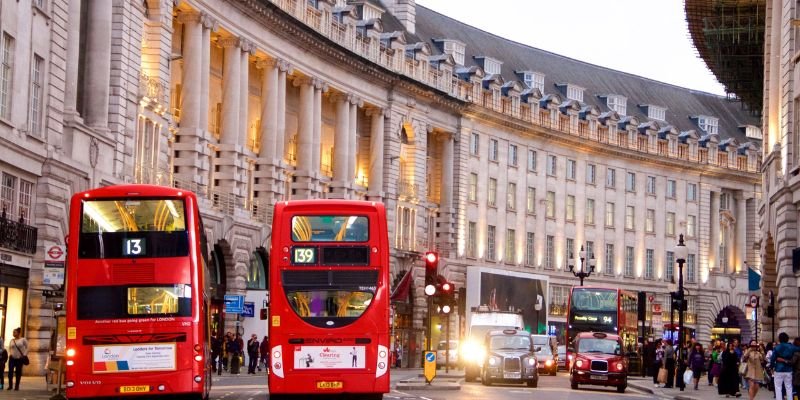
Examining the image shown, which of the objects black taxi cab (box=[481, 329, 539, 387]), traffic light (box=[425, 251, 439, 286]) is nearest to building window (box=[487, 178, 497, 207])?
black taxi cab (box=[481, 329, 539, 387])

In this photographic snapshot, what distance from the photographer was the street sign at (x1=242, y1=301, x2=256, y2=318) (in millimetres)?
68175

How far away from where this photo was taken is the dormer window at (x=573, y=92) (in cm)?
11569

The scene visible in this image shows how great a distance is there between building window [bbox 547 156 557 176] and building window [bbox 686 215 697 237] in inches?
616

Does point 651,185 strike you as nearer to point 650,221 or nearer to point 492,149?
point 650,221

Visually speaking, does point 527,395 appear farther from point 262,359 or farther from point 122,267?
point 262,359

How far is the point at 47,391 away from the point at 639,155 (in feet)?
264

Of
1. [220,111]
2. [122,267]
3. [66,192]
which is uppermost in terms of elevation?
[220,111]

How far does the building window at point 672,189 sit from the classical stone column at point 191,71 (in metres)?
60.7

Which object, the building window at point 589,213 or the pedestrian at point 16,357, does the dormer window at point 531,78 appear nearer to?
the building window at point 589,213

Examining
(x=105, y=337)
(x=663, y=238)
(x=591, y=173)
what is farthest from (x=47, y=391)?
(x=663, y=238)

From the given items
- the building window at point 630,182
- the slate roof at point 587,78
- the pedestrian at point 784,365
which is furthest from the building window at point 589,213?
the pedestrian at point 784,365

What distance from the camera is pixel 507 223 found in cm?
10331

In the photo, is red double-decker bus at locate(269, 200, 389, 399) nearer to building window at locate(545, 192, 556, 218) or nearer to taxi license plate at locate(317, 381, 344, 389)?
taxi license plate at locate(317, 381, 344, 389)

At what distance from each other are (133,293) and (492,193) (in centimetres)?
7108
